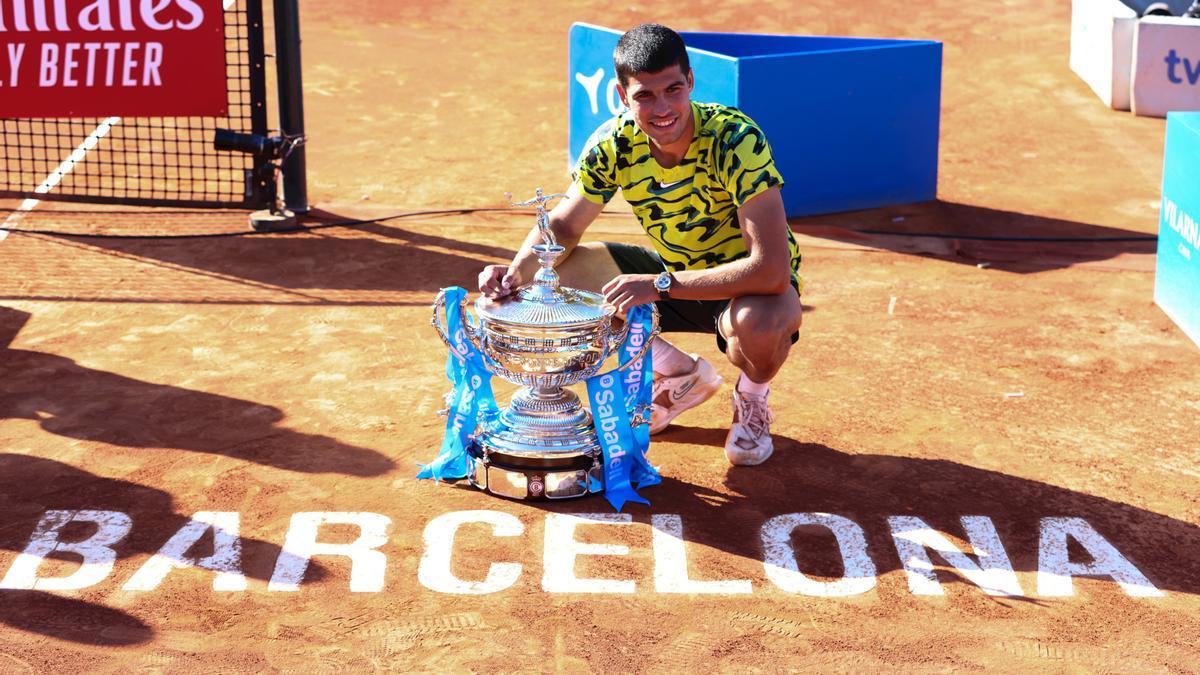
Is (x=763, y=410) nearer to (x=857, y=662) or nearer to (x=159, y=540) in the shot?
(x=857, y=662)

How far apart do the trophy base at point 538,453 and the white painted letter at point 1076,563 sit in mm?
1559

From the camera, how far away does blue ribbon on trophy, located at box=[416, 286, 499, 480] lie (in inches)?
211

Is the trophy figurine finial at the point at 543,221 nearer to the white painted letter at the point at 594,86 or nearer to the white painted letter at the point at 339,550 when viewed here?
the white painted letter at the point at 339,550

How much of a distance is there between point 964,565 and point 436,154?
730cm

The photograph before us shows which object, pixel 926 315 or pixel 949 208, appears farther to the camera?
pixel 949 208

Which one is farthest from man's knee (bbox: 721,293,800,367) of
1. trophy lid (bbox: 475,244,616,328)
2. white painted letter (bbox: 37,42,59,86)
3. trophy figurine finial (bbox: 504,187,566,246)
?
white painted letter (bbox: 37,42,59,86)

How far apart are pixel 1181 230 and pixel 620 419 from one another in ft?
12.0

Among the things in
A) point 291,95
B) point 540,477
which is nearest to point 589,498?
point 540,477

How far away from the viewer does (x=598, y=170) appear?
542 cm

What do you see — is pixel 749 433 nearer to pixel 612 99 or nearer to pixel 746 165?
pixel 746 165

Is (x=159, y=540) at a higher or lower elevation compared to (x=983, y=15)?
lower

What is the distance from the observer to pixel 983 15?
54.7ft

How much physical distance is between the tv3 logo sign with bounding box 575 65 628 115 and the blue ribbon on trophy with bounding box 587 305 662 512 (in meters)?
4.78

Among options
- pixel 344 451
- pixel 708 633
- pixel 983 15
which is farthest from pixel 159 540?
pixel 983 15
